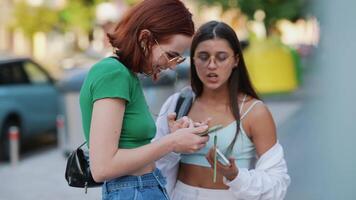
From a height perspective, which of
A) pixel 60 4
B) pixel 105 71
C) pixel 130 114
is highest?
pixel 105 71

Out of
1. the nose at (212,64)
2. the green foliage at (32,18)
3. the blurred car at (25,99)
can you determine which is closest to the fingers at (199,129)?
the nose at (212,64)

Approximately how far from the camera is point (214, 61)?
262cm

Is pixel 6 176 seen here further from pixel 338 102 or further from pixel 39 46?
pixel 39 46

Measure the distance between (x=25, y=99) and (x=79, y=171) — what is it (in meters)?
8.28

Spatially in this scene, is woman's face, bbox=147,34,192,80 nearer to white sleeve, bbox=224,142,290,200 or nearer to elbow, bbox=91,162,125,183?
elbow, bbox=91,162,125,183

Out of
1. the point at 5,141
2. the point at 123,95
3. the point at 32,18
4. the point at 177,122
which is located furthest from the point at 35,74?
the point at 32,18

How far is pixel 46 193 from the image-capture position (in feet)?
25.3

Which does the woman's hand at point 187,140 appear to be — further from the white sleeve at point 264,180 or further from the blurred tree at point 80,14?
the blurred tree at point 80,14

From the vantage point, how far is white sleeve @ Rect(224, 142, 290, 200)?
8.04 ft

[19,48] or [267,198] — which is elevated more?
[267,198]

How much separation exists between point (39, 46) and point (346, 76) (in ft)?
128

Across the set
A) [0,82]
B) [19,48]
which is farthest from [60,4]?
[0,82]

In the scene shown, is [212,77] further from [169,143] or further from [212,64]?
[169,143]

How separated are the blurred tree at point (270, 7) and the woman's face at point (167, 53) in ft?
35.7
